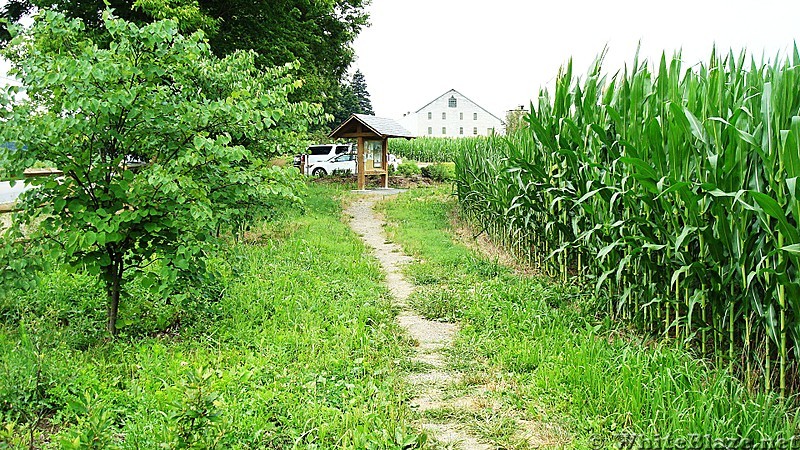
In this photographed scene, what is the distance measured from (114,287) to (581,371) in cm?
349

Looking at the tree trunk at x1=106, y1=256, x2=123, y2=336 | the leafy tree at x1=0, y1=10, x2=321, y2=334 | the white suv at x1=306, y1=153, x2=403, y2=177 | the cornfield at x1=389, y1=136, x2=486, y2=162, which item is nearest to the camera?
the leafy tree at x1=0, y1=10, x2=321, y2=334

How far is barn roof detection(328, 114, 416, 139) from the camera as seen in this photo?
21.6 meters

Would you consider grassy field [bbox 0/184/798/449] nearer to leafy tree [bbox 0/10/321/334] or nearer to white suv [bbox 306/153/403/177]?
leafy tree [bbox 0/10/321/334]

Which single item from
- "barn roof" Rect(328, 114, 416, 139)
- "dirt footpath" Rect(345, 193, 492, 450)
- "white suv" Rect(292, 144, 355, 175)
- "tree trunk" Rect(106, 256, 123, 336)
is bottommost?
"dirt footpath" Rect(345, 193, 492, 450)

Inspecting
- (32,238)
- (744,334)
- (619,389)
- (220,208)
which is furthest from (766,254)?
(32,238)

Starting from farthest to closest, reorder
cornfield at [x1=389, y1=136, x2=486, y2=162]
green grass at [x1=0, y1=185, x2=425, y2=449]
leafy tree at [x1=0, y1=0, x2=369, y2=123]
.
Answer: cornfield at [x1=389, y1=136, x2=486, y2=162] < leafy tree at [x1=0, y1=0, x2=369, y2=123] < green grass at [x1=0, y1=185, x2=425, y2=449]

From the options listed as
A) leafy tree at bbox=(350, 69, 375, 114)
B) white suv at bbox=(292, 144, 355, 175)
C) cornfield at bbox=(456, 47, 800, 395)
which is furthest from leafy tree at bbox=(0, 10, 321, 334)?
leafy tree at bbox=(350, 69, 375, 114)

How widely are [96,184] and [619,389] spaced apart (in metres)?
3.83

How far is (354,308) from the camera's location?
591 cm

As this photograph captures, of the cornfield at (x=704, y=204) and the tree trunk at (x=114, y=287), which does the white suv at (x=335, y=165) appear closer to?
the cornfield at (x=704, y=204)

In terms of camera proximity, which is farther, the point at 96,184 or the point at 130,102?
the point at 96,184

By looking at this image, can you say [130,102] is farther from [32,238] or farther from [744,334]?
[744,334]

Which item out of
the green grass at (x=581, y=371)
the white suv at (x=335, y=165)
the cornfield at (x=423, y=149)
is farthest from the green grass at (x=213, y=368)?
the cornfield at (x=423, y=149)

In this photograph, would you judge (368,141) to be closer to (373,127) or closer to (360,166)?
(373,127)
